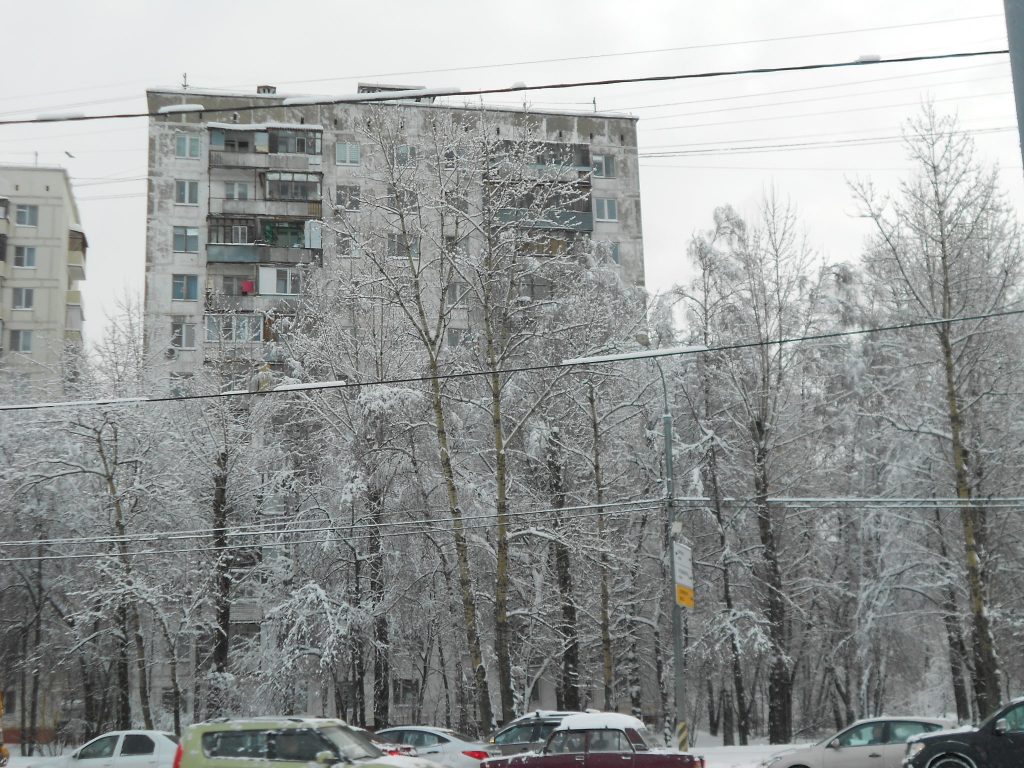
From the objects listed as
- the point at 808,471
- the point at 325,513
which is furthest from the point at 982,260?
the point at 325,513

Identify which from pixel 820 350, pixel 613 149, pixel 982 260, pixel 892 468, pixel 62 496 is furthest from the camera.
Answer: pixel 613 149

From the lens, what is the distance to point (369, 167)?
35500mm

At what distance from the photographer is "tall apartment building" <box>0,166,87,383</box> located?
61188 mm

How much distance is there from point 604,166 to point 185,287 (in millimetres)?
24188

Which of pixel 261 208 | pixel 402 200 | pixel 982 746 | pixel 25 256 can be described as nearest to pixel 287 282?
pixel 261 208

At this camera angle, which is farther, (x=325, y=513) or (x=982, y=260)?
(x=325, y=513)

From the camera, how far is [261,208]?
57719 mm

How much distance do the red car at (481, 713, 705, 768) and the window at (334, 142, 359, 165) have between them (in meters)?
46.0

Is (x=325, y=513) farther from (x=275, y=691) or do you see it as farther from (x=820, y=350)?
(x=820, y=350)

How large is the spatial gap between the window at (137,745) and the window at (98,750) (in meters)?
0.24

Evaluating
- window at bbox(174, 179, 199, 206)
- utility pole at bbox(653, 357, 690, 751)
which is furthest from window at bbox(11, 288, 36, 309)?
utility pole at bbox(653, 357, 690, 751)

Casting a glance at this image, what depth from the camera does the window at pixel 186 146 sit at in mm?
60219

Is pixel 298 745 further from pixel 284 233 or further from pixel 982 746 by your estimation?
pixel 284 233

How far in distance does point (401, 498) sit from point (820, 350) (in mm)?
17294
